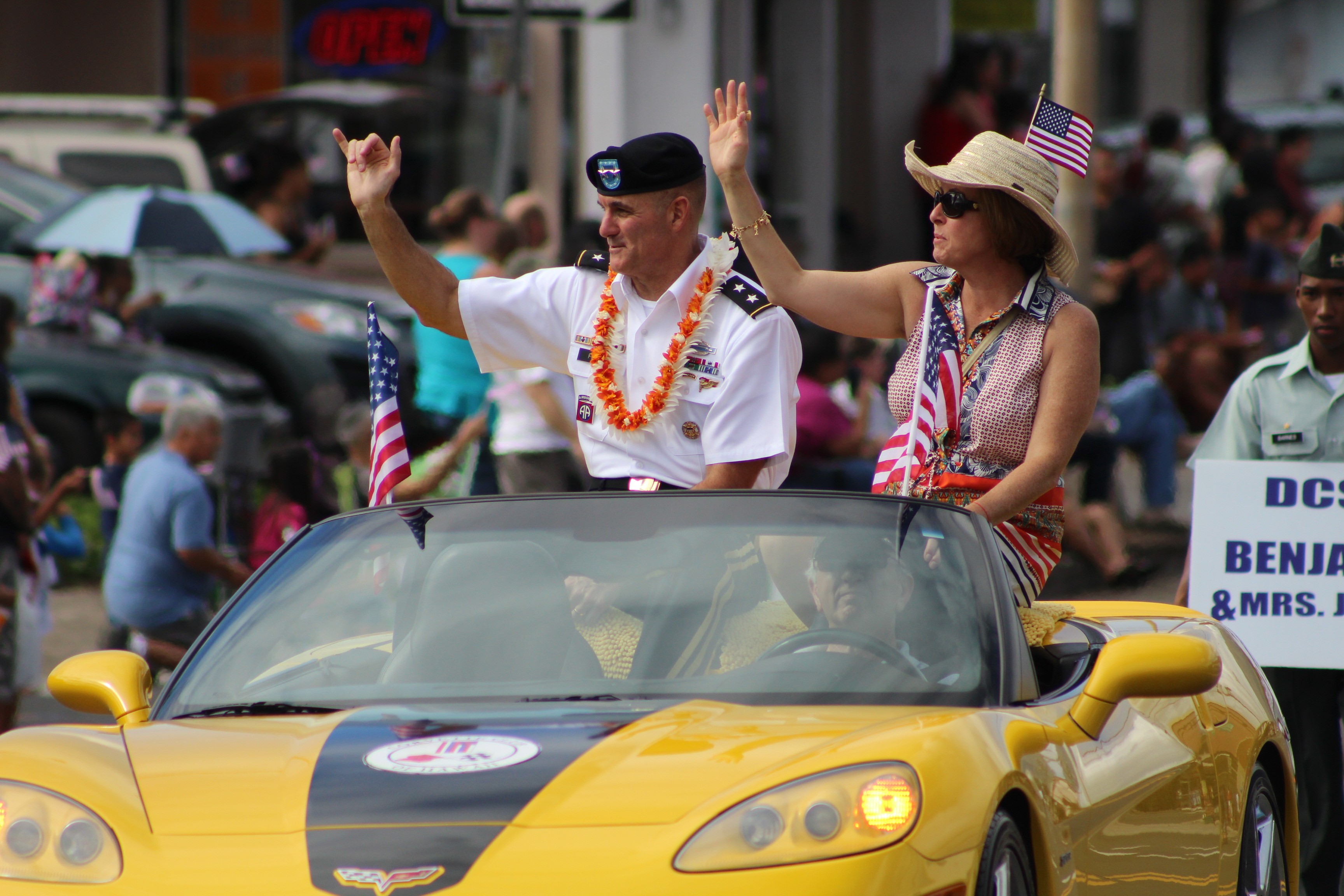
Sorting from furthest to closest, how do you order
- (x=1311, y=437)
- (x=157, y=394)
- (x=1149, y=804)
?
(x=157, y=394) < (x=1311, y=437) < (x=1149, y=804)

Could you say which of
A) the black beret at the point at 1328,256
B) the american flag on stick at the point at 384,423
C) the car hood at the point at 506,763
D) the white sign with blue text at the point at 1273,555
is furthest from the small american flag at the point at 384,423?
the black beret at the point at 1328,256

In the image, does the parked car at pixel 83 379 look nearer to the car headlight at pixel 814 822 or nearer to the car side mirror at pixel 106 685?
the car side mirror at pixel 106 685

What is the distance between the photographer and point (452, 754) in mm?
3420

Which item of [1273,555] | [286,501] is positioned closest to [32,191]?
[286,501]

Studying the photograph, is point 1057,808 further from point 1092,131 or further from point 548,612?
point 1092,131

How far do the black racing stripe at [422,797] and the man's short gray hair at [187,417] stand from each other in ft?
17.4

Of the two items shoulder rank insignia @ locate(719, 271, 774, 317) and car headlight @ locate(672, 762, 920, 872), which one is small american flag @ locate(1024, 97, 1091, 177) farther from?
car headlight @ locate(672, 762, 920, 872)

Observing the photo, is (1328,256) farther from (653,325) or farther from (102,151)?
(102,151)

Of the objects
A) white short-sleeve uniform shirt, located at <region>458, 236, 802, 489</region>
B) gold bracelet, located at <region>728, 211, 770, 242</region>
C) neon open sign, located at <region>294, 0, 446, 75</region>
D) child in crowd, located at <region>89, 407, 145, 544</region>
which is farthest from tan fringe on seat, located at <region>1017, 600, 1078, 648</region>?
neon open sign, located at <region>294, 0, 446, 75</region>

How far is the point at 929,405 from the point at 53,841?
250 cm

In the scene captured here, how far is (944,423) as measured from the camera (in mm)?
5195

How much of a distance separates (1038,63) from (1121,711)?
73.0ft

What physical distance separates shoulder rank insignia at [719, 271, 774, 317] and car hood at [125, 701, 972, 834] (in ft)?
6.08

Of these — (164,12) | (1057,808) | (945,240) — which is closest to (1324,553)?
(945,240)
